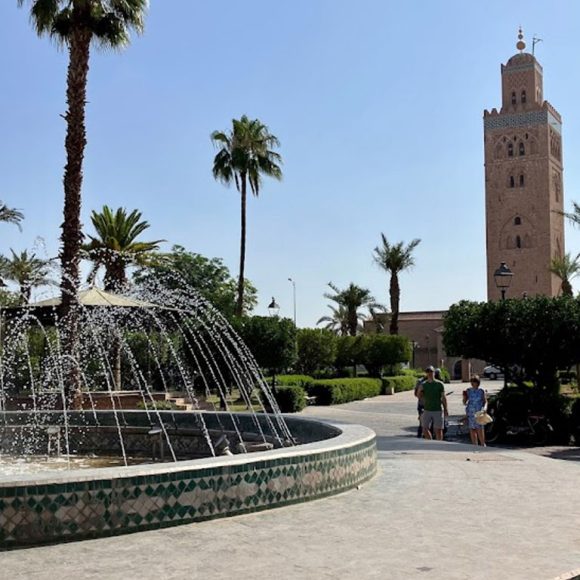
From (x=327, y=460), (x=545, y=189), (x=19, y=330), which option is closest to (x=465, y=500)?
(x=327, y=460)

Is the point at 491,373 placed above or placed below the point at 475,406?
above

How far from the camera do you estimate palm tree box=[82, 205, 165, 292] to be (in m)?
31.6

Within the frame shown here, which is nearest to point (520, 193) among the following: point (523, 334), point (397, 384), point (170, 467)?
point (397, 384)

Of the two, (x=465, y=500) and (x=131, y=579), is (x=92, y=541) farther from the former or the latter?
(x=465, y=500)

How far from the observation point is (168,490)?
635cm

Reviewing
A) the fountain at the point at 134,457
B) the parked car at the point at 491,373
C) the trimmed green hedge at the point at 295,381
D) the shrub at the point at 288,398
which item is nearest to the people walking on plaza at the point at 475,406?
the fountain at the point at 134,457

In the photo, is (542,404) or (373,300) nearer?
(542,404)

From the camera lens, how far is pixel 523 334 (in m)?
18.8

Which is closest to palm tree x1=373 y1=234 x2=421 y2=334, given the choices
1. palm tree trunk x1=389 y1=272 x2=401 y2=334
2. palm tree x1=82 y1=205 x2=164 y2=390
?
palm tree trunk x1=389 y1=272 x2=401 y2=334

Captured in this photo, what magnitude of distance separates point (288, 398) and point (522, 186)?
58.0 m

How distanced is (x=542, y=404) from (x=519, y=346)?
1.61m

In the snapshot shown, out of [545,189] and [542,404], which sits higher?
[545,189]

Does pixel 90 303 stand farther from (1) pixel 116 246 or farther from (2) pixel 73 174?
(1) pixel 116 246

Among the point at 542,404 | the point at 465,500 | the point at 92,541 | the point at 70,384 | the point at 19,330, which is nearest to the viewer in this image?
the point at 92,541
